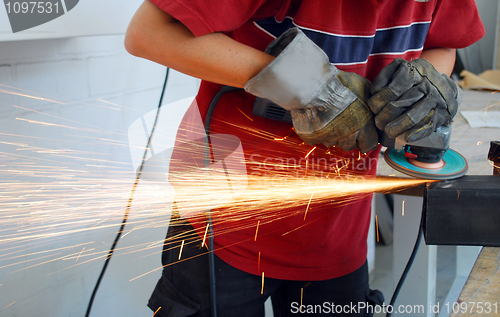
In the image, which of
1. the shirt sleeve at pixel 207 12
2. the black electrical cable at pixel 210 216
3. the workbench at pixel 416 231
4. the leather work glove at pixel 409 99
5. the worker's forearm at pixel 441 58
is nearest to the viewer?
the shirt sleeve at pixel 207 12

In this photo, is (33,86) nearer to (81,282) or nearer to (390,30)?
(81,282)

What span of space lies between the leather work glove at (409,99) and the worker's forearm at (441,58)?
314 millimetres

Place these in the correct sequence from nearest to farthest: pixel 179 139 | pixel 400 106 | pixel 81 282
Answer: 1. pixel 400 106
2. pixel 179 139
3. pixel 81 282

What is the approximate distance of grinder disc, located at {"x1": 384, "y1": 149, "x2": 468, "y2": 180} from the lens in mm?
927

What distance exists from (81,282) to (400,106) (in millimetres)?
1409

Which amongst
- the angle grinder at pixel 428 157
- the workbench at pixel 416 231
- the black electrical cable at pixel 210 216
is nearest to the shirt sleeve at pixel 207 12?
the black electrical cable at pixel 210 216

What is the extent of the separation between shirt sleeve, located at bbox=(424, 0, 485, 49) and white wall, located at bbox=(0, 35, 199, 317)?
1.19m

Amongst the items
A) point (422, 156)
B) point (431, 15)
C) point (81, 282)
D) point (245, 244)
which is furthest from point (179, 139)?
point (81, 282)

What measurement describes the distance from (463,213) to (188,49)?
0.76 meters

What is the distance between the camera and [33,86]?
3.84ft

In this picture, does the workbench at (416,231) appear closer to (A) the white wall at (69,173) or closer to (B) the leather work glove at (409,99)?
(B) the leather work glove at (409,99)

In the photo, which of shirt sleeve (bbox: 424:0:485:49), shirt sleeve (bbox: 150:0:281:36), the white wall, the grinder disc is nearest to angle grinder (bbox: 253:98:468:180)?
the grinder disc

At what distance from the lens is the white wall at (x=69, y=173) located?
3.80 ft

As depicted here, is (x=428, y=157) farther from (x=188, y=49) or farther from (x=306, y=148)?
(x=188, y=49)
